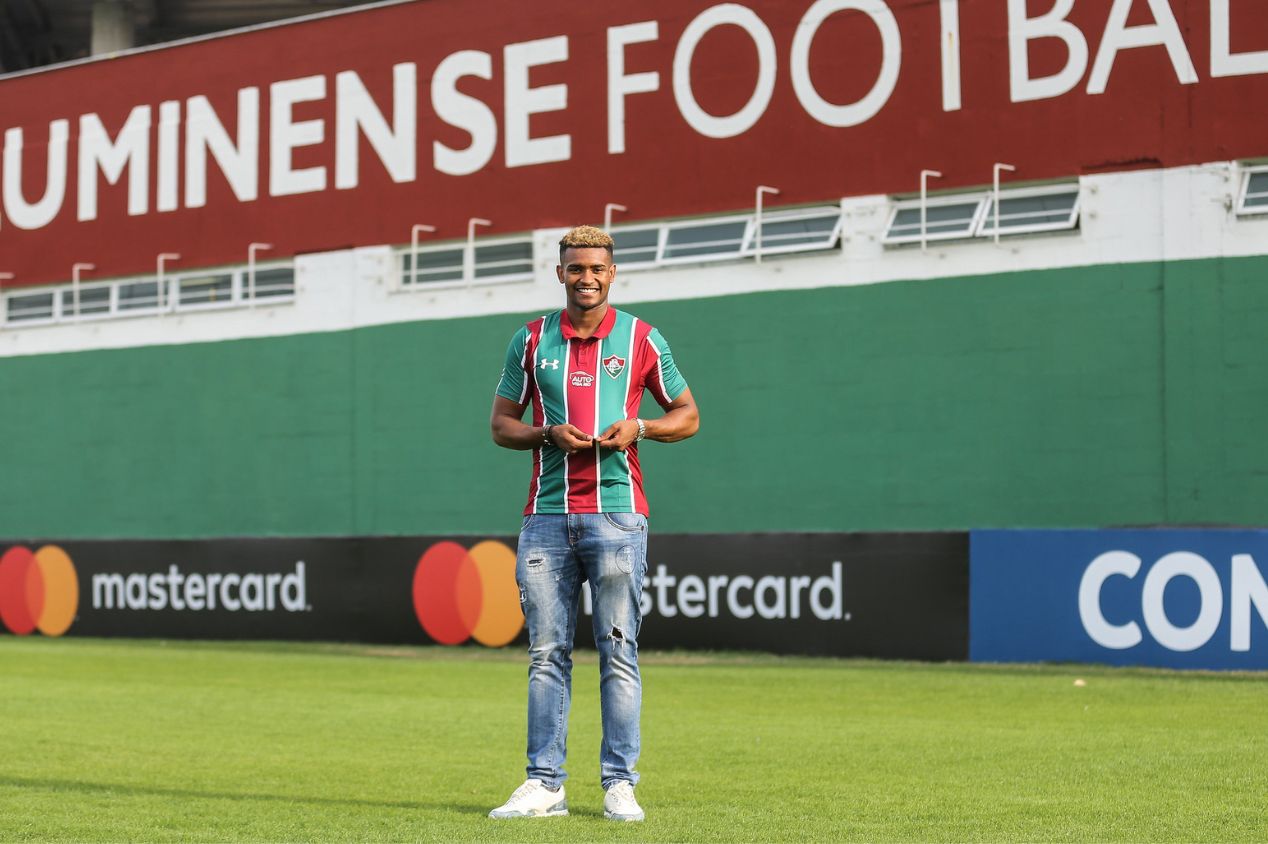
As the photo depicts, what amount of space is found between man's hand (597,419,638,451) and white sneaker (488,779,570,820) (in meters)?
1.25

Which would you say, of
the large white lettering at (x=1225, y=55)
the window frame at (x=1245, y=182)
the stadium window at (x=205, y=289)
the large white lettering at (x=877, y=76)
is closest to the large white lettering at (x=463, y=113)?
the stadium window at (x=205, y=289)

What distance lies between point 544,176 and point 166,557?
651cm

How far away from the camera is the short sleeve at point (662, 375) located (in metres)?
6.23

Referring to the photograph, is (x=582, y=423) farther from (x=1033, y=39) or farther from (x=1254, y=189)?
(x=1033, y=39)

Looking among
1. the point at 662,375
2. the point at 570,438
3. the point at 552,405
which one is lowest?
the point at 570,438

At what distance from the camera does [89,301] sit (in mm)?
22531

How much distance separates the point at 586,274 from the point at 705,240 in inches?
478

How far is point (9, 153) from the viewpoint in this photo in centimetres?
2327

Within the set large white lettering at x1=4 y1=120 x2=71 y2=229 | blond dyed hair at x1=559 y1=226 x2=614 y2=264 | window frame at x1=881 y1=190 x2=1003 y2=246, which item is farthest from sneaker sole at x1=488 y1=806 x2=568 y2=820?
large white lettering at x1=4 y1=120 x2=71 y2=229

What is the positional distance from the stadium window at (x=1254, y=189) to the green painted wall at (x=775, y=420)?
59 cm

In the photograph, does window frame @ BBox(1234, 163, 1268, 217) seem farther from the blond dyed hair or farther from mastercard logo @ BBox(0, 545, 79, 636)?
mastercard logo @ BBox(0, 545, 79, 636)

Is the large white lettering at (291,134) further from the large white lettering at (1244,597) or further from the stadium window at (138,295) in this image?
the large white lettering at (1244,597)

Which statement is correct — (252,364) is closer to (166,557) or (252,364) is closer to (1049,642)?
(166,557)

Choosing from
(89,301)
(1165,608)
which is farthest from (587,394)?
(89,301)
